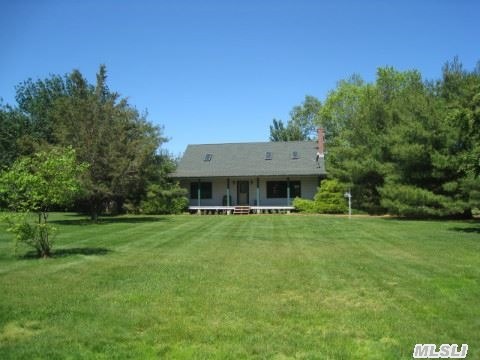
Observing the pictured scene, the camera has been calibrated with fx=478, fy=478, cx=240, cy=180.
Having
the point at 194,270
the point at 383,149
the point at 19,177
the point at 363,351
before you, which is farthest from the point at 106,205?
the point at 363,351

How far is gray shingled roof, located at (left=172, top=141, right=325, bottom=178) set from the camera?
32.2 metres

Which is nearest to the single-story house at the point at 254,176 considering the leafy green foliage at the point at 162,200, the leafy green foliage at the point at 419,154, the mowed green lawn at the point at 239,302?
the leafy green foliage at the point at 162,200

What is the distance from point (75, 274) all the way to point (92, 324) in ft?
11.3

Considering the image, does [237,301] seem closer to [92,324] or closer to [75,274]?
[92,324]

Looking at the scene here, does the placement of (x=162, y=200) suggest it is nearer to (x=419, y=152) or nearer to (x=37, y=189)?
(x=419, y=152)

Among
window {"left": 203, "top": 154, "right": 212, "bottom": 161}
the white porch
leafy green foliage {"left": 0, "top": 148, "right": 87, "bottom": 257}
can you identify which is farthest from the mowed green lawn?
window {"left": 203, "top": 154, "right": 212, "bottom": 161}

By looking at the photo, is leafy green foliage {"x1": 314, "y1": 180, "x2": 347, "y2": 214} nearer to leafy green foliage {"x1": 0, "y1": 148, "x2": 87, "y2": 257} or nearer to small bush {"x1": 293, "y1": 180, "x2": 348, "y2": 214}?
small bush {"x1": 293, "y1": 180, "x2": 348, "y2": 214}

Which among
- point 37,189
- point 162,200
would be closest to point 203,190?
point 162,200

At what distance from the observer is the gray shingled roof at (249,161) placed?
32.2 metres

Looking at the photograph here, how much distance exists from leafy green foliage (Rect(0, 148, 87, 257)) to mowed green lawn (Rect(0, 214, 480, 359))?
0.72 meters

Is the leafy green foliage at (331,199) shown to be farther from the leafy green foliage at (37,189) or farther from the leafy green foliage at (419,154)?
the leafy green foliage at (37,189)

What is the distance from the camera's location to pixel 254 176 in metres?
32.0

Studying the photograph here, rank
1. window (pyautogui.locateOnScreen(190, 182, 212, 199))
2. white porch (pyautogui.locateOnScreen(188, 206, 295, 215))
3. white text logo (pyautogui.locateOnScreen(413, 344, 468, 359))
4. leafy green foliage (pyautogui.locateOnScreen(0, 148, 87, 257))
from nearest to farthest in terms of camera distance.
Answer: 1. white text logo (pyautogui.locateOnScreen(413, 344, 468, 359))
2. leafy green foliage (pyautogui.locateOnScreen(0, 148, 87, 257))
3. white porch (pyautogui.locateOnScreen(188, 206, 295, 215))
4. window (pyautogui.locateOnScreen(190, 182, 212, 199))

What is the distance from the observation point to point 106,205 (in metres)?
33.1
